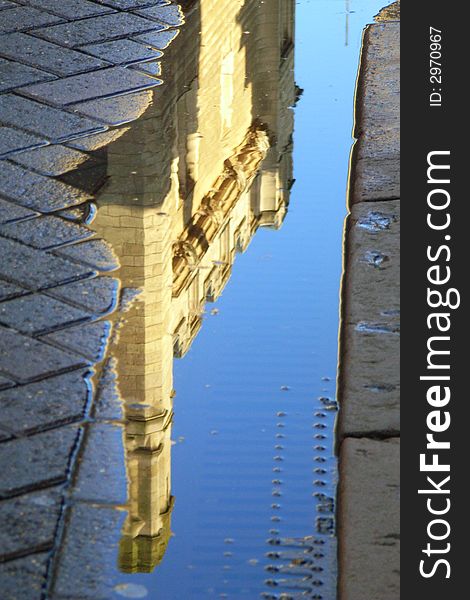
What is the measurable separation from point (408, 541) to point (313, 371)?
0.75 meters

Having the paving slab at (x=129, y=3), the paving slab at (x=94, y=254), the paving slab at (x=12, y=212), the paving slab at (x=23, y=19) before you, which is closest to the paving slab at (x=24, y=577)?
the paving slab at (x=94, y=254)

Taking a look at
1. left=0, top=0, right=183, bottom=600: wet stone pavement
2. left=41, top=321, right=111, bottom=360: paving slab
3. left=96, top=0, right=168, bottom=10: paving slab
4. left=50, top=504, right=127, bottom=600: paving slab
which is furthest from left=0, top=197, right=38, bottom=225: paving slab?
left=96, top=0, right=168, bottom=10: paving slab

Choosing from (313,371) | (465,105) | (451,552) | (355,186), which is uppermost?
(465,105)

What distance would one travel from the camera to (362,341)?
10.6ft

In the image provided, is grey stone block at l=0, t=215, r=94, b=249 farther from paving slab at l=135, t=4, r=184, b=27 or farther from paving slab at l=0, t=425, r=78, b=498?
paving slab at l=135, t=4, r=184, b=27

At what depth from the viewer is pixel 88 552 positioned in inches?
98.9

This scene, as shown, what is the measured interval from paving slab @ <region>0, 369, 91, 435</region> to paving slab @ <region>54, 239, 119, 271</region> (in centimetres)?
53

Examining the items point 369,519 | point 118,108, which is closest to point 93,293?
point 369,519

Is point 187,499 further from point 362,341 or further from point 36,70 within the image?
point 36,70

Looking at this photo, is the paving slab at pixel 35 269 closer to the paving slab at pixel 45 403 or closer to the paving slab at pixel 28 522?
the paving slab at pixel 45 403

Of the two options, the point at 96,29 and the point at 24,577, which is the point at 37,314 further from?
the point at 96,29

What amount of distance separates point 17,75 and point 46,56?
0.23m

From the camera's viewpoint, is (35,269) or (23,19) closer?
(35,269)

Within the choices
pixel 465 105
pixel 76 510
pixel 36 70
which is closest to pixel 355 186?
pixel 465 105
